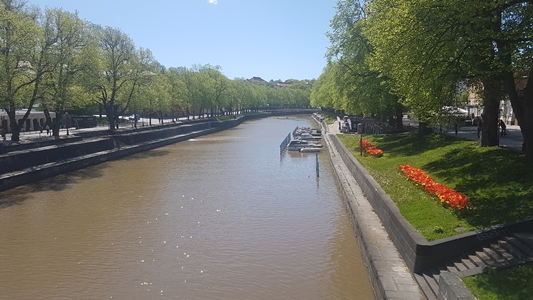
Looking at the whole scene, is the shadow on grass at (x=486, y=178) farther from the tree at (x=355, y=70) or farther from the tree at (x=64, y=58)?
the tree at (x=64, y=58)

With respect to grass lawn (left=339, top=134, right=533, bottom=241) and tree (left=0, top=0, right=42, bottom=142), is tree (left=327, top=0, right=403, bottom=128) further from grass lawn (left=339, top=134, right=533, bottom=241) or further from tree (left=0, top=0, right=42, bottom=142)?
tree (left=0, top=0, right=42, bottom=142)

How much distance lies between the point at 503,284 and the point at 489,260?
1.29 meters

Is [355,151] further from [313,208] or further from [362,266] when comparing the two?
[362,266]

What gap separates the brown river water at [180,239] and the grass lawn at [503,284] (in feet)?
11.1

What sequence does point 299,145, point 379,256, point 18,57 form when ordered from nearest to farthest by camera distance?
point 379,256, point 18,57, point 299,145

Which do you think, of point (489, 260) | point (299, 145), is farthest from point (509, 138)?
point (299, 145)

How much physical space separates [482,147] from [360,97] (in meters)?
14.4

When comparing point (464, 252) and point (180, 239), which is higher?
point (464, 252)

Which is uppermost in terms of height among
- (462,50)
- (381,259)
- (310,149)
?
(462,50)

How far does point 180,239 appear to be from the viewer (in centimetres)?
1691

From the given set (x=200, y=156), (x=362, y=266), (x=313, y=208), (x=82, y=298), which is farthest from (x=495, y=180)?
(x=200, y=156)

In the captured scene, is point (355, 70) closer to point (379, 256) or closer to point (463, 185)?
point (463, 185)

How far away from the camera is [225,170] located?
3378 cm

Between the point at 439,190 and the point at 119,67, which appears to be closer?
the point at 439,190
